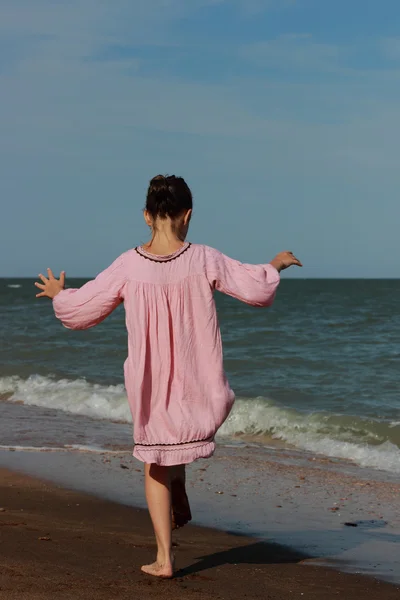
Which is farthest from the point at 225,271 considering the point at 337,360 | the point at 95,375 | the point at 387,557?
the point at 337,360

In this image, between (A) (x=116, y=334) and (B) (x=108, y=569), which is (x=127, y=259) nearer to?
(B) (x=108, y=569)

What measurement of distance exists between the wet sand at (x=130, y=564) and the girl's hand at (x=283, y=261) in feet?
4.80

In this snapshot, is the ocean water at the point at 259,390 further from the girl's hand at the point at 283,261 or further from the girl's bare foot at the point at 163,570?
the girl's hand at the point at 283,261

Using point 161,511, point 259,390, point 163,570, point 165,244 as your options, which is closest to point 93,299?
point 165,244

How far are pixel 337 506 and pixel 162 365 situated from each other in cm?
303

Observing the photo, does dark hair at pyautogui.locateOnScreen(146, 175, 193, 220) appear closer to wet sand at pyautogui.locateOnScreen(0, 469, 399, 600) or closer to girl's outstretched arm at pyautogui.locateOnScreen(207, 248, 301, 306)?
girl's outstretched arm at pyautogui.locateOnScreen(207, 248, 301, 306)

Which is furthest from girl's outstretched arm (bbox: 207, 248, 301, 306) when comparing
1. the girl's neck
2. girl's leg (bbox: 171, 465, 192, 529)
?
girl's leg (bbox: 171, 465, 192, 529)

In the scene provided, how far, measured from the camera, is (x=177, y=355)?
381cm

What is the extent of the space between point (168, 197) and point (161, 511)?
4.62ft

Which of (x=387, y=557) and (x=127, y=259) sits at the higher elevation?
(x=127, y=259)

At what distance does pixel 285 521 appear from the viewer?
5660mm

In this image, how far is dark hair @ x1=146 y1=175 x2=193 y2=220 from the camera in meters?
3.89

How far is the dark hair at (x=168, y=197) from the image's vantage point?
3891 mm

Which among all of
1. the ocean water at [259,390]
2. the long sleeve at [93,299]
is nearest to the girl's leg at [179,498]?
the long sleeve at [93,299]
